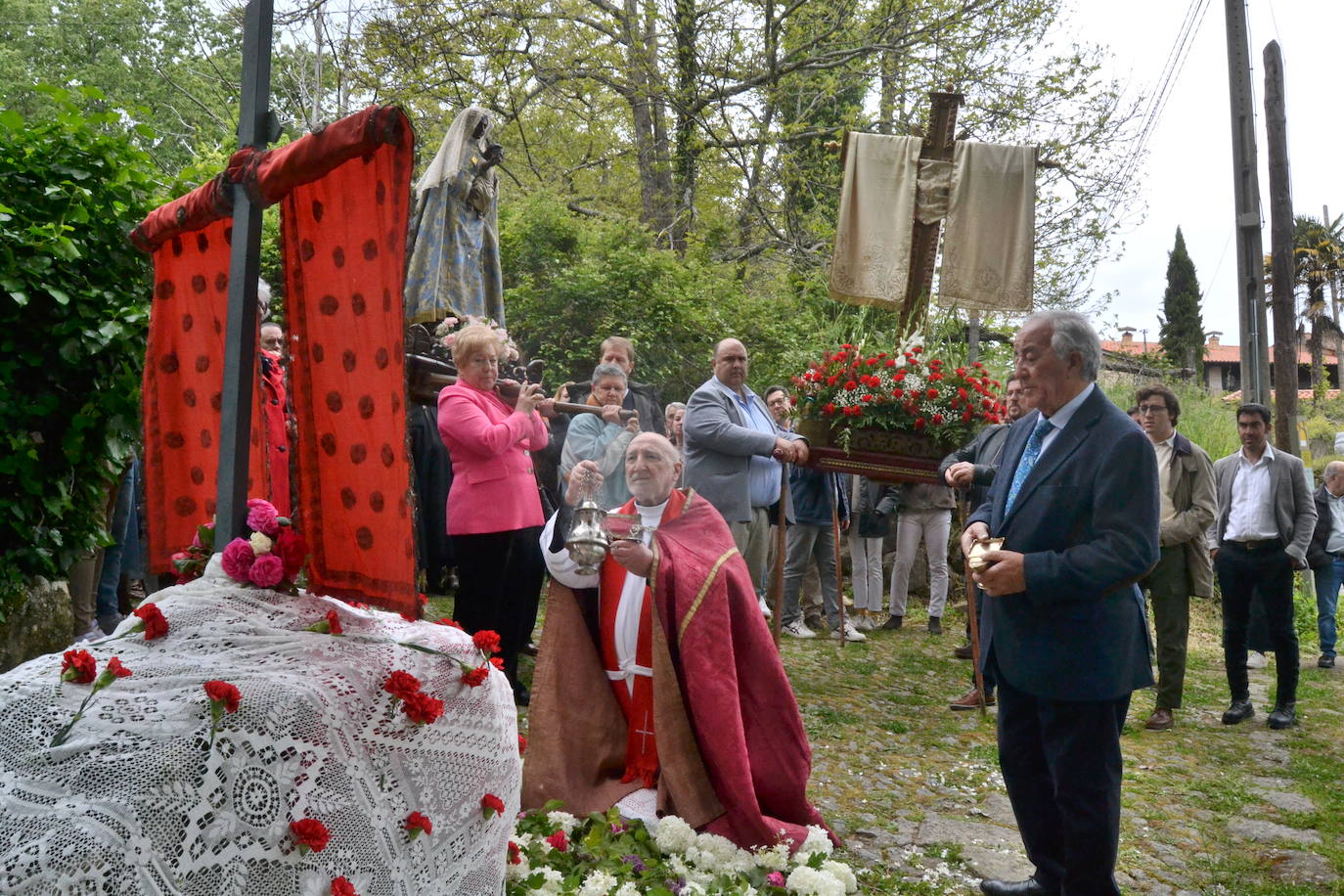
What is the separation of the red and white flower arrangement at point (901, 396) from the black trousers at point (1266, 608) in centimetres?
231

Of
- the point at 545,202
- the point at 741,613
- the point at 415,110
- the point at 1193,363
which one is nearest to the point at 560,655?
the point at 741,613

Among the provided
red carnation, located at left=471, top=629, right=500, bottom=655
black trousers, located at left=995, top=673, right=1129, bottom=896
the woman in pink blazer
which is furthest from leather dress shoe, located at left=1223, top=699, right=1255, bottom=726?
red carnation, located at left=471, top=629, right=500, bottom=655

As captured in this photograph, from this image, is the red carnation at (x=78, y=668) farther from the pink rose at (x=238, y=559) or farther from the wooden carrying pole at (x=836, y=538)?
the wooden carrying pole at (x=836, y=538)

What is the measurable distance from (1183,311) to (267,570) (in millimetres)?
57952

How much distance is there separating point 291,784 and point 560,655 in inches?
96.9

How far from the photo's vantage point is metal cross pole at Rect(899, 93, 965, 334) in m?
8.48

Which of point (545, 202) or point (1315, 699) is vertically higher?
point (545, 202)

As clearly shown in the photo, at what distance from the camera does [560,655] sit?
4949 mm

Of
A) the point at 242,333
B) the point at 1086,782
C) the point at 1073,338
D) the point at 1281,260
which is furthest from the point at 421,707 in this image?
the point at 1281,260

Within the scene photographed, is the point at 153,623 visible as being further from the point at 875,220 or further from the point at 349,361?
the point at 875,220

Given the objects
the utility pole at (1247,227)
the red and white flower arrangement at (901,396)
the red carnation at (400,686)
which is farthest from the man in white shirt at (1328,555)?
the red carnation at (400,686)

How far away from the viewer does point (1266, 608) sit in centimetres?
765

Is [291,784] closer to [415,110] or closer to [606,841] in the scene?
[606,841]

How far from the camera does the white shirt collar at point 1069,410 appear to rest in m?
3.71
